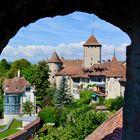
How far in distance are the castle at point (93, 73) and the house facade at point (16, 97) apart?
10835 mm

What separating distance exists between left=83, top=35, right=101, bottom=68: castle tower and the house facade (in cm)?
2540

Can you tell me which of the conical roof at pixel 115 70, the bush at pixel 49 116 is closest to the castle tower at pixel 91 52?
the conical roof at pixel 115 70

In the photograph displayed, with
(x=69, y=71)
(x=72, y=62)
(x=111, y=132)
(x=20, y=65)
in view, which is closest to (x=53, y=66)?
(x=69, y=71)

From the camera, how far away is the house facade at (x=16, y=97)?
5753cm

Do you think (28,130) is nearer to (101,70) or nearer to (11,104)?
(11,104)

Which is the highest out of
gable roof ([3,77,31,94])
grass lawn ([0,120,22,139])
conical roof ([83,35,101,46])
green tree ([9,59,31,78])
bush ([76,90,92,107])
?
conical roof ([83,35,101,46])

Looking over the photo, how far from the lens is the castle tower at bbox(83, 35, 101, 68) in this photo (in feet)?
275

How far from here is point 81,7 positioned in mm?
6199

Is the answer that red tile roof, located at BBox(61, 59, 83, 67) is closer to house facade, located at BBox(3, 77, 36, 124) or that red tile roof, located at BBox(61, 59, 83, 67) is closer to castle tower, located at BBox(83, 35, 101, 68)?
castle tower, located at BBox(83, 35, 101, 68)

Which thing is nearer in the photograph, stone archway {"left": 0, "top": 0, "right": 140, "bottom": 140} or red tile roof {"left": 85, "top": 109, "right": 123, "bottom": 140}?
stone archway {"left": 0, "top": 0, "right": 140, "bottom": 140}

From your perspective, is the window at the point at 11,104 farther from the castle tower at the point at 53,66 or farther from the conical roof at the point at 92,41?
the conical roof at the point at 92,41

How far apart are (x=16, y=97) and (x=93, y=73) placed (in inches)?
674

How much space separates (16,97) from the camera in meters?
59.2

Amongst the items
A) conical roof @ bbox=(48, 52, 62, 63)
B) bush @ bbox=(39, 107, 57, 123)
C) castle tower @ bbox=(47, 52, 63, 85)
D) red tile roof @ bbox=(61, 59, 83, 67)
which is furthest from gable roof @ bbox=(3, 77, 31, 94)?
red tile roof @ bbox=(61, 59, 83, 67)
